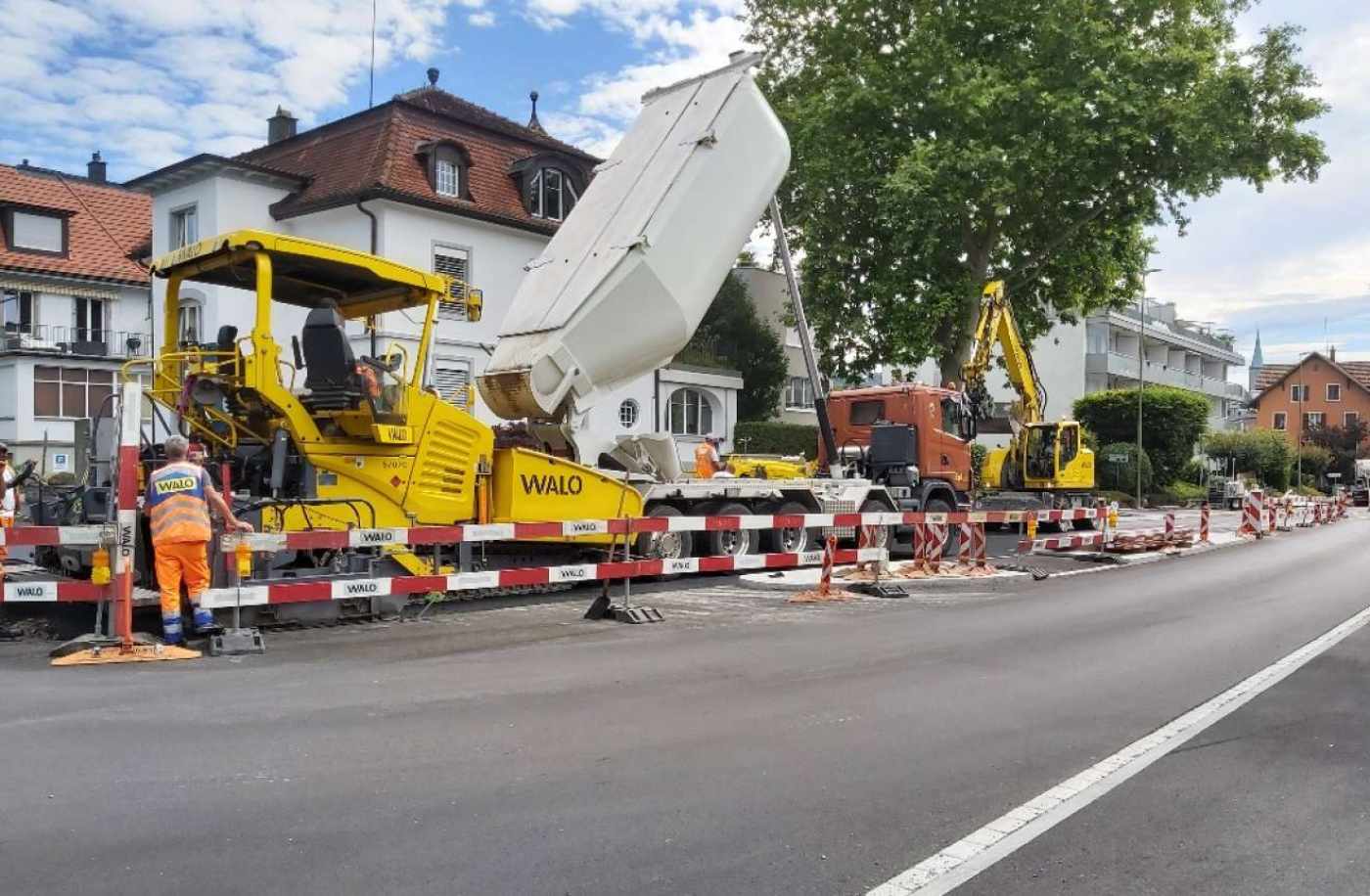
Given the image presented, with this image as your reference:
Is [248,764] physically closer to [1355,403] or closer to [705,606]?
[705,606]

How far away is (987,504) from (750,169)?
9.77 metres

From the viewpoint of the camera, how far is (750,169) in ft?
43.0

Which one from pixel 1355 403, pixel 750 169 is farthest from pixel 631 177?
pixel 1355 403

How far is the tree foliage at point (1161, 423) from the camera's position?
4591 cm

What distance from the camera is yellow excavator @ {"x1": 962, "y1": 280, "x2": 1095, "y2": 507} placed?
21.6 metres

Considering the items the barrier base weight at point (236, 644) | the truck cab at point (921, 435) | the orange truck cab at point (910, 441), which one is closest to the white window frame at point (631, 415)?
the orange truck cab at point (910, 441)

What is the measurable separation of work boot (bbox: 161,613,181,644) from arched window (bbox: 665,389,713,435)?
85.2 ft

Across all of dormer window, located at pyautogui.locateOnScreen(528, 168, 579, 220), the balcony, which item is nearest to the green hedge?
dormer window, located at pyautogui.locateOnScreen(528, 168, 579, 220)

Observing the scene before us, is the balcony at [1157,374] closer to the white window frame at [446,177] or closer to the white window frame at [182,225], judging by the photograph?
the white window frame at [446,177]

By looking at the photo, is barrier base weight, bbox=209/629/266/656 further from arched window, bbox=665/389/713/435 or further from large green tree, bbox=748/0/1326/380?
arched window, bbox=665/389/713/435

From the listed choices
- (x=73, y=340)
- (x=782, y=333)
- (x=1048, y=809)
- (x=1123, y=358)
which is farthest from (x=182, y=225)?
(x=1123, y=358)

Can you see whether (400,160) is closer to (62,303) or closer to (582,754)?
(62,303)

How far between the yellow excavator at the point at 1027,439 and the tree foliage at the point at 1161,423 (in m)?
25.3

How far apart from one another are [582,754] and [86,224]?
1655 inches
